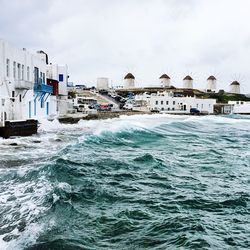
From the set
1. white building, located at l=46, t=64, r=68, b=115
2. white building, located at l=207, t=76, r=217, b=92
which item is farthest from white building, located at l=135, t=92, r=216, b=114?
white building, located at l=207, t=76, r=217, b=92

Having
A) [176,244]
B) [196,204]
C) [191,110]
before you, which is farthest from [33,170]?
[191,110]

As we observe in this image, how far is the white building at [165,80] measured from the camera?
10988 cm

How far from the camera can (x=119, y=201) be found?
973cm

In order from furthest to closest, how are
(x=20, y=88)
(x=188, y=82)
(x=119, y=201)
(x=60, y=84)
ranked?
(x=188, y=82) → (x=60, y=84) → (x=20, y=88) → (x=119, y=201)

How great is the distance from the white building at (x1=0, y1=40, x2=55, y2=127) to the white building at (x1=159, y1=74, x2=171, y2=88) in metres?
76.7

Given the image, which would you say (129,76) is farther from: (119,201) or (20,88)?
(119,201)

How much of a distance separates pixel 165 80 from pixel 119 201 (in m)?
102

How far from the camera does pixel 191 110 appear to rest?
70.4 m

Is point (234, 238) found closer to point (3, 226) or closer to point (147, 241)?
point (147, 241)

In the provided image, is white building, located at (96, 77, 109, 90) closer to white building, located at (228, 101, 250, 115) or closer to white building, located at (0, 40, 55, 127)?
white building, located at (228, 101, 250, 115)

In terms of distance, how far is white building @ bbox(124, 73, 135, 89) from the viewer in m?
108

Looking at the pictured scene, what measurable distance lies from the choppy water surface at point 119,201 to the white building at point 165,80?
93.5m

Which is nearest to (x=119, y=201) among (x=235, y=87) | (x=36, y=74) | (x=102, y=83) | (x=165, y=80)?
(x=36, y=74)

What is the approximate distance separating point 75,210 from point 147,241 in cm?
239
